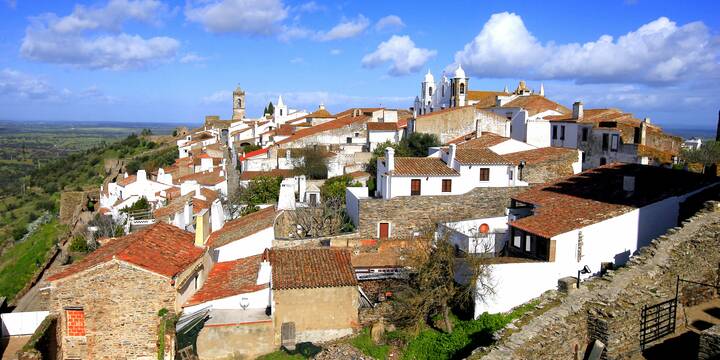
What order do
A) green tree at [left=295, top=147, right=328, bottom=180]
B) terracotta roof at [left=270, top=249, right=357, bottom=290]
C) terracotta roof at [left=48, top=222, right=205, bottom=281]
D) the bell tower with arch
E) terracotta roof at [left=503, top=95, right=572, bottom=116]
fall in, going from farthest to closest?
the bell tower with arch < terracotta roof at [left=503, top=95, right=572, bottom=116] < green tree at [left=295, top=147, right=328, bottom=180] < terracotta roof at [left=270, top=249, right=357, bottom=290] < terracotta roof at [left=48, top=222, right=205, bottom=281]

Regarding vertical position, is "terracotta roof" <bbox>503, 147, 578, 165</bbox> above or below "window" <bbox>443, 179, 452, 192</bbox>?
above

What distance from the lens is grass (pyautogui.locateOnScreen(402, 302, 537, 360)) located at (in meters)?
15.5

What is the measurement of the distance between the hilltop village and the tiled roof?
3.9 inches

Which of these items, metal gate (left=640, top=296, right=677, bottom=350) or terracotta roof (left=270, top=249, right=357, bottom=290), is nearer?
metal gate (left=640, top=296, right=677, bottom=350)

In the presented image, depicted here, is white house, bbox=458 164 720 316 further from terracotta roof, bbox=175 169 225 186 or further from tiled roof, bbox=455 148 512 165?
terracotta roof, bbox=175 169 225 186

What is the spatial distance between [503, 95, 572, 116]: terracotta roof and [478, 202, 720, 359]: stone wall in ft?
96.5

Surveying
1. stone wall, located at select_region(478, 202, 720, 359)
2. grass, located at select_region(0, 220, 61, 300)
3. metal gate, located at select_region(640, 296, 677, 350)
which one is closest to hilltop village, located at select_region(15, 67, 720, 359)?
stone wall, located at select_region(478, 202, 720, 359)

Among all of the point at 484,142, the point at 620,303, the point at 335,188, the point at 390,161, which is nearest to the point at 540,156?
the point at 484,142

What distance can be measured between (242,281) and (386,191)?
9.58 meters

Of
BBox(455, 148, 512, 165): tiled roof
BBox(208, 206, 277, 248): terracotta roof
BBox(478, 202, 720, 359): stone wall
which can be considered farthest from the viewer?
BBox(455, 148, 512, 165): tiled roof

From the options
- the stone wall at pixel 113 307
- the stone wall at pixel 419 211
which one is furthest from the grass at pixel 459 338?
the stone wall at pixel 419 211

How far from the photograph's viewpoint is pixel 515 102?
47.4m

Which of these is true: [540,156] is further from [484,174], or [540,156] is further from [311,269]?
[311,269]

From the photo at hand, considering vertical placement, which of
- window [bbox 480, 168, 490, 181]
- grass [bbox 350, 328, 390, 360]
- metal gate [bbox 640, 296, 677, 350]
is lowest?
grass [bbox 350, 328, 390, 360]
